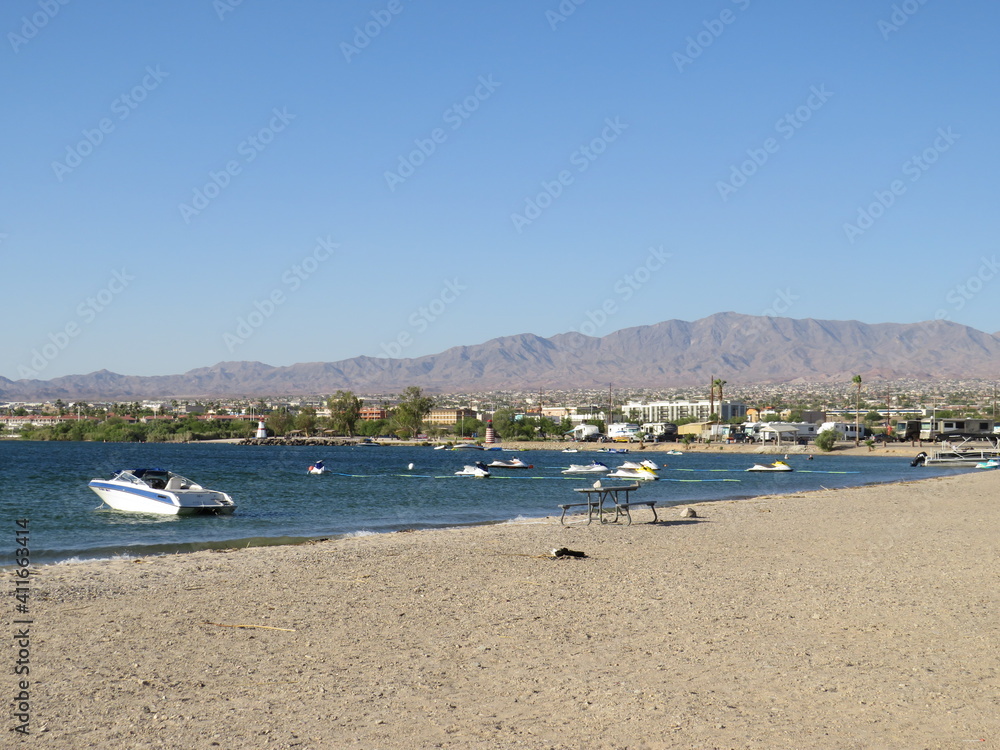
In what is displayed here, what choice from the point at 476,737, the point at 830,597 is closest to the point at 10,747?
the point at 476,737

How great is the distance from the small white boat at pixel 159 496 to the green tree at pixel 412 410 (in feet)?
535

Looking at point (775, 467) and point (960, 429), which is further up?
point (775, 467)

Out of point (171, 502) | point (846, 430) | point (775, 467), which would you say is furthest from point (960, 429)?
point (171, 502)

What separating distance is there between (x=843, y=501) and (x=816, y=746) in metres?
28.6

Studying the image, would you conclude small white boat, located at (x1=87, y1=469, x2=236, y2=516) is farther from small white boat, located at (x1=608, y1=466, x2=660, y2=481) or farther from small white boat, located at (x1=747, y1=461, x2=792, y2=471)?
small white boat, located at (x1=747, y1=461, x2=792, y2=471)

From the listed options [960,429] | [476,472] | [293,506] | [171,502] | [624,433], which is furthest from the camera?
[624,433]

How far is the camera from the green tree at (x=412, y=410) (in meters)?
195

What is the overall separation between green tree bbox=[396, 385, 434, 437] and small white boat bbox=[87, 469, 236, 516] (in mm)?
163050

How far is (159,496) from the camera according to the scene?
28.8 meters

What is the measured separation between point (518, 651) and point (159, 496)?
22.7m

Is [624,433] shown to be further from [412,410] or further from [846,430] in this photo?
[412,410]

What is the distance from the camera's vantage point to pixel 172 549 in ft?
65.8

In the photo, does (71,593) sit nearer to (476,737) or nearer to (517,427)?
(476,737)

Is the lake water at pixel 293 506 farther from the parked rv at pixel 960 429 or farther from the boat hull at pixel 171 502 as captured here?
the parked rv at pixel 960 429
